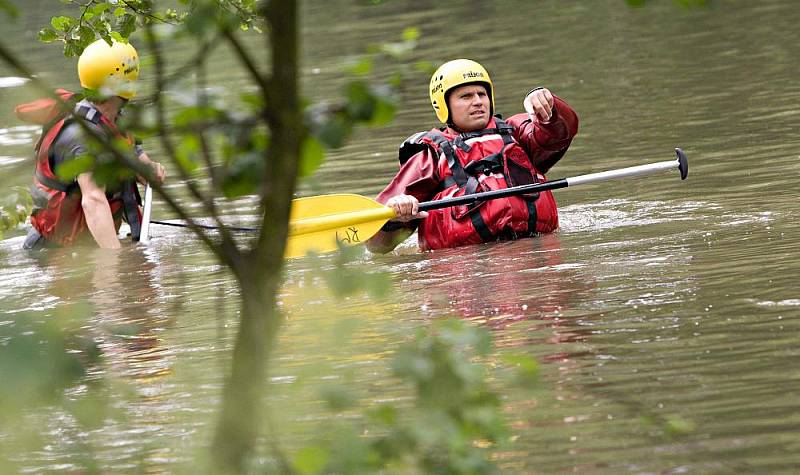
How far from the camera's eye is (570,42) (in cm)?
1917

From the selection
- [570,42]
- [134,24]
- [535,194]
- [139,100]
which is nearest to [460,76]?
[535,194]

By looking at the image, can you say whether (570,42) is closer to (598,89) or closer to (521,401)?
(598,89)

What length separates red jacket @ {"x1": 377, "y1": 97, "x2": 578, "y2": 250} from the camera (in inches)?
325

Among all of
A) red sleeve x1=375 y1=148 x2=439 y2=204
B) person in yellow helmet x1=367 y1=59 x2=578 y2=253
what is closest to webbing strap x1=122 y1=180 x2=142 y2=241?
person in yellow helmet x1=367 y1=59 x2=578 y2=253

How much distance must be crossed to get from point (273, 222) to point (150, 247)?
8.01m

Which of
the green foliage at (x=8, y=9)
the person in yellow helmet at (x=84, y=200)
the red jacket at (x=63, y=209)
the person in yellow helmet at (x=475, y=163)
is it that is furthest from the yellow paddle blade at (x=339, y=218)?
the green foliage at (x=8, y=9)

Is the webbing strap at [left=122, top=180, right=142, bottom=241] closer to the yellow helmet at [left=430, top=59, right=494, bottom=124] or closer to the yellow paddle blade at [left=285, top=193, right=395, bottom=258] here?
the yellow paddle blade at [left=285, top=193, right=395, bottom=258]

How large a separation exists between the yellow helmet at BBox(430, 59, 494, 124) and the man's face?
0.05 meters

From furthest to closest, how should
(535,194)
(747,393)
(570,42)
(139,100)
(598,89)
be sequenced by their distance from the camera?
(570,42)
(598,89)
(535,194)
(747,393)
(139,100)

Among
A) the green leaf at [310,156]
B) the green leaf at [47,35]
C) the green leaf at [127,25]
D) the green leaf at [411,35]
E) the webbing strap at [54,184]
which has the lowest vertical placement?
the green leaf at [310,156]

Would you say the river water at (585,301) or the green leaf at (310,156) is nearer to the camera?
the green leaf at (310,156)

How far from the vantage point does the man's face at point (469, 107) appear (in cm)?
843

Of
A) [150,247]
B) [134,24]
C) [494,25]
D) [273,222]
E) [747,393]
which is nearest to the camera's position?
[273,222]

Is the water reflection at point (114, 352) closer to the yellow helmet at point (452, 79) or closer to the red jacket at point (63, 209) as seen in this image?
the red jacket at point (63, 209)
